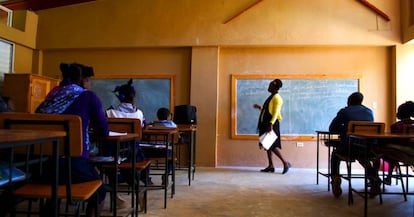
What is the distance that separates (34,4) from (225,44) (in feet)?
12.2

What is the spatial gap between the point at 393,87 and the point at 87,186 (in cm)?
554

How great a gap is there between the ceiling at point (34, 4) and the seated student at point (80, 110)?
4.95 metres

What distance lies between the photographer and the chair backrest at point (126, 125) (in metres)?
2.60

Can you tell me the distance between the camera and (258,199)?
11.5 feet

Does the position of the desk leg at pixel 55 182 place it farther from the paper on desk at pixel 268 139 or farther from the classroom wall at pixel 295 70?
the classroom wall at pixel 295 70

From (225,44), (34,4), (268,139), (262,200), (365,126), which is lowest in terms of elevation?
(262,200)

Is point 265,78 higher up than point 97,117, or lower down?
higher up

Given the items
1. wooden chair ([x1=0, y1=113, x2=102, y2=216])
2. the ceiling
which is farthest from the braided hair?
the ceiling

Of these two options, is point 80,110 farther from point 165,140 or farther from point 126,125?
point 165,140

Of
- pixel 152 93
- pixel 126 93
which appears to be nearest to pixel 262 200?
pixel 126 93

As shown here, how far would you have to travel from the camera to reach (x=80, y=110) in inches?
75.6

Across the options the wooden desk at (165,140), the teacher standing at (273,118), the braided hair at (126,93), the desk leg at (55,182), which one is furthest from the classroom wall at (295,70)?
the desk leg at (55,182)

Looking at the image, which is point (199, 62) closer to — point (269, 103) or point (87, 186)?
point (269, 103)

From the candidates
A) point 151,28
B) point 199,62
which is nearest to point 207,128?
point 199,62
